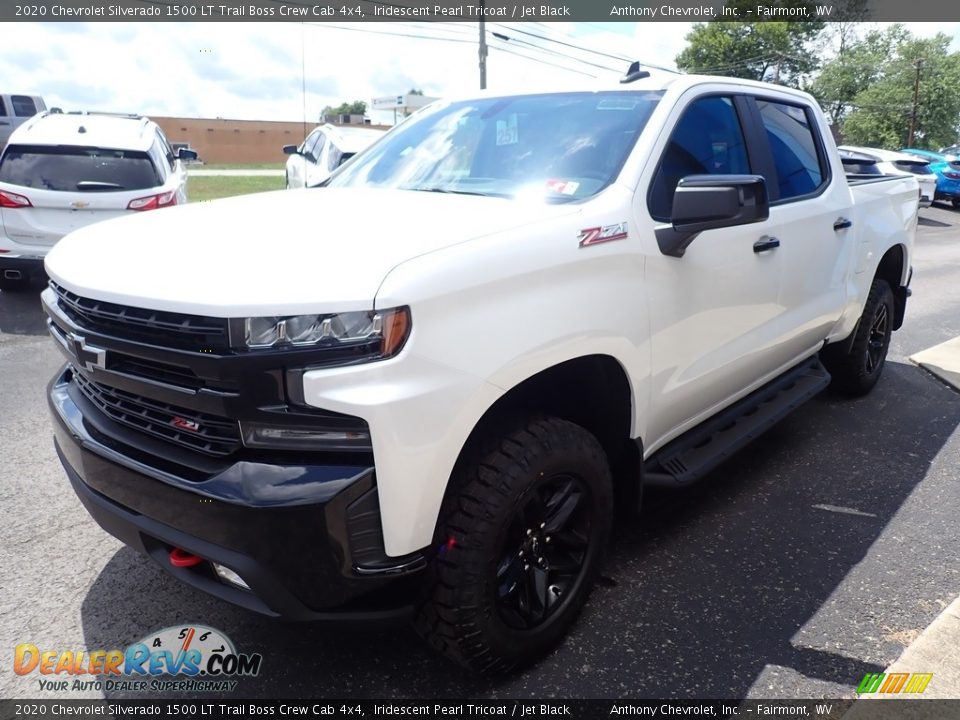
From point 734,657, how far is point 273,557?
162cm

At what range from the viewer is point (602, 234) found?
244 cm

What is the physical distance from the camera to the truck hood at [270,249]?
6.05 ft

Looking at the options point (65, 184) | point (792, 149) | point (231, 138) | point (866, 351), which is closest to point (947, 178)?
point (866, 351)

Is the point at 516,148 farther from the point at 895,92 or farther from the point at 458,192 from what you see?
the point at 895,92

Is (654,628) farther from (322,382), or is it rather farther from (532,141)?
(532,141)

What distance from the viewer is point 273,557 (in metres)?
1.85

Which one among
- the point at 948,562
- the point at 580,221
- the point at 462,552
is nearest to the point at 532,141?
the point at 580,221

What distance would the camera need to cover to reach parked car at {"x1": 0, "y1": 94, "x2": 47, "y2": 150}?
20625mm

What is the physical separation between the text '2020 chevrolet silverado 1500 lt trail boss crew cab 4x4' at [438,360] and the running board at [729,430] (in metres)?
0.02

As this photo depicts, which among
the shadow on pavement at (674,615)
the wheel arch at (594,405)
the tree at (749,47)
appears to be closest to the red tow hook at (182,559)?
the shadow on pavement at (674,615)

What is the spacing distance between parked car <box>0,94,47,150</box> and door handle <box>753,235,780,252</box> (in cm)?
2246

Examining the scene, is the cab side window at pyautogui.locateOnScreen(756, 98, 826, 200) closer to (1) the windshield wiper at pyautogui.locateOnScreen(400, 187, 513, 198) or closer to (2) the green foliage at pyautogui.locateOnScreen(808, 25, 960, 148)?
(1) the windshield wiper at pyautogui.locateOnScreen(400, 187, 513, 198)

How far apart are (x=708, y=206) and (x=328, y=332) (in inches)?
54.9

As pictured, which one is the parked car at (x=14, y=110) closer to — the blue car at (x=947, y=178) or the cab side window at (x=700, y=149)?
the cab side window at (x=700, y=149)
